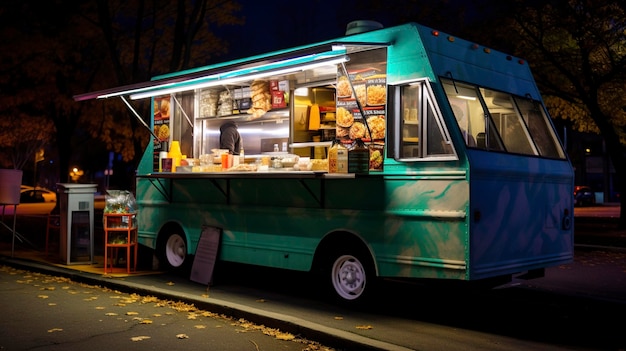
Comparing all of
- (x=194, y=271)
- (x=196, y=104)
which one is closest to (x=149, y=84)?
(x=196, y=104)

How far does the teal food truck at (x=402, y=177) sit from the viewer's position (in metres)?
7.49

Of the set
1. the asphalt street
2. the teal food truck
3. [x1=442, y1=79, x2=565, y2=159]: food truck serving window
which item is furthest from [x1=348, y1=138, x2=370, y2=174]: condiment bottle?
the asphalt street

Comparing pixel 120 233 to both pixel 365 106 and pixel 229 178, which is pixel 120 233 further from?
pixel 365 106

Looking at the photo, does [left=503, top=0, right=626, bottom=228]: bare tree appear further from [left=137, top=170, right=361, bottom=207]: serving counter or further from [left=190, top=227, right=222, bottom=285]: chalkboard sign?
[left=190, top=227, right=222, bottom=285]: chalkboard sign

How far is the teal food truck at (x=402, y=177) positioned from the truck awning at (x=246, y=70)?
27mm

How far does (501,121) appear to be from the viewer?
28.3 feet

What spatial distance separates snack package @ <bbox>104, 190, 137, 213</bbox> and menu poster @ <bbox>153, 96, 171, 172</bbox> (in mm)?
814

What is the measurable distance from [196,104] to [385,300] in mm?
5073

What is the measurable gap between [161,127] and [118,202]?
1.61m

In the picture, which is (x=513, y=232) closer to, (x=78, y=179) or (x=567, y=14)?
(x=567, y=14)

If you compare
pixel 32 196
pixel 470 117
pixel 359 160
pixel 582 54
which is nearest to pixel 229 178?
pixel 359 160

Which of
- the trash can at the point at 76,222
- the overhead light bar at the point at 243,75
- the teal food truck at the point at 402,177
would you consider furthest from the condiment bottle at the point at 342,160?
the trash can at the point at 76,222

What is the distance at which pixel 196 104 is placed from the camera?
11789 millimetres

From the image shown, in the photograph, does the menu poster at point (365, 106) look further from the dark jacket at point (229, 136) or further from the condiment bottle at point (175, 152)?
the condiment bottle at point (175, 152)
